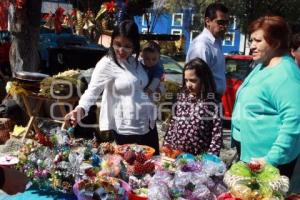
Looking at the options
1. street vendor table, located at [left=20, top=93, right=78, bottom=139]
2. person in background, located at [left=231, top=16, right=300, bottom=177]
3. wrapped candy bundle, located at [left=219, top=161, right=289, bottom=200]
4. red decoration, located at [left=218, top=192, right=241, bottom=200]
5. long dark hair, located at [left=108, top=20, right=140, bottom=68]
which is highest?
long dark hair, located at [left=108, top=20, right=140, bottom=68]

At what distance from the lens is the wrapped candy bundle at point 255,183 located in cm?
189

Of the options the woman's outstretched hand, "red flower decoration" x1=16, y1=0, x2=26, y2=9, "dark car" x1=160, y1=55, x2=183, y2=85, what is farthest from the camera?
"dark car" x1=160, y1=55, x2=183, y2=85

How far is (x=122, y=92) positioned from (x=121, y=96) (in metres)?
0.03

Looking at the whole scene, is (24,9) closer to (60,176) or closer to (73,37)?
(60,176)

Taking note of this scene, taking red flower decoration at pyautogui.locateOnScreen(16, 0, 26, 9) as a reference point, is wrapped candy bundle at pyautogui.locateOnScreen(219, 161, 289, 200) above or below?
below

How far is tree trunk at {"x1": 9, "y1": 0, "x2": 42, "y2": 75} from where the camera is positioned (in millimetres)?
7094

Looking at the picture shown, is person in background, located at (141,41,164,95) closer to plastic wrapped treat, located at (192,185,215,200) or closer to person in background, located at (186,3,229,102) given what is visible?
person in background, located at (186,3,229,102)

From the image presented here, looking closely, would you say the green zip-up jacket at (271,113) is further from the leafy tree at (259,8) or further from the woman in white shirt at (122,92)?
the leafy tree at (259,8)

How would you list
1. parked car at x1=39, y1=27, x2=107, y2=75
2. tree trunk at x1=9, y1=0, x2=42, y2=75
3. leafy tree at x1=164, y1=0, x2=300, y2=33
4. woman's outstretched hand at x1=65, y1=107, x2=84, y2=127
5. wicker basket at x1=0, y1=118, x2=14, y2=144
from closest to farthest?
woman's outstretched hand at x1=65, y1=107, x2=84, y2=127
wicker basket at x1=0, y1=118, x2=14, y2=144
tree trunk at x1=9, y1=0, x2=42, y2=75
parked car at x1=39, y1=27, x2=107, y2=75
leafy tree at x1=164, y1=0, x2=300, y2=33

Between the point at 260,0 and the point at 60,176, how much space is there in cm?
2134

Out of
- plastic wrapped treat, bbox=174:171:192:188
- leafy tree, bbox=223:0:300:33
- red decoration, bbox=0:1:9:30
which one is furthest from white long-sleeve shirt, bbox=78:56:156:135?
leafy tree, bbox=223:0:300:33

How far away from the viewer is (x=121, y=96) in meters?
3.07

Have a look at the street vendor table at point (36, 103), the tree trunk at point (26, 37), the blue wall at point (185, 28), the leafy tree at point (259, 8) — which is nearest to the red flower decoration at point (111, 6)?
the tree trunk at point (26, 37)

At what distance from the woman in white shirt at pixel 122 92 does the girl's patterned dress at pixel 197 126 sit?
11.7 inches
